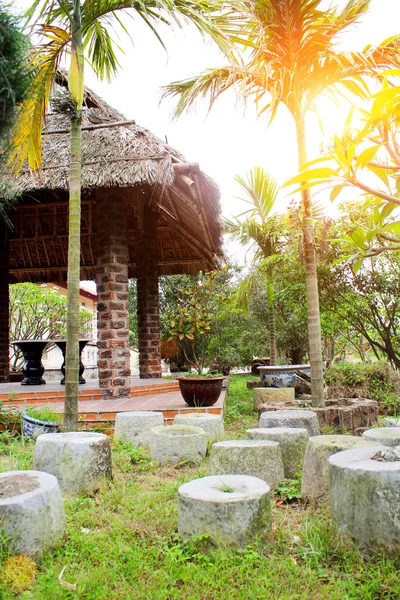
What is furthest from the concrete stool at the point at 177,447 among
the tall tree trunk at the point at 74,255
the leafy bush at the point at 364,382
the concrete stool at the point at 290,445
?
the leafy bush at the point at 364,382

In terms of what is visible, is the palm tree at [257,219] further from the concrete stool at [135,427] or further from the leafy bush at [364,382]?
the concrete stool at [135,427]

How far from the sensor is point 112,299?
6719 millimetres

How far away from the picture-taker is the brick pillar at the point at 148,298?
958 cm

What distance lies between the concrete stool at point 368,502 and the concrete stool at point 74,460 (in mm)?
1721

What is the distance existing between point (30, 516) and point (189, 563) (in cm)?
80

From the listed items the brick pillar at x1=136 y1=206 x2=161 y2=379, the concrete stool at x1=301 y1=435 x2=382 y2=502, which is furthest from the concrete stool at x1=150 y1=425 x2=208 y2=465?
the brick pillar at x1=136 y1=206 x2=161 y2=379

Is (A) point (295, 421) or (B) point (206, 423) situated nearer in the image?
(A) point (295, 421)

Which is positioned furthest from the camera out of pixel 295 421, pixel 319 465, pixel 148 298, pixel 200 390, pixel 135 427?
pixel 148 298

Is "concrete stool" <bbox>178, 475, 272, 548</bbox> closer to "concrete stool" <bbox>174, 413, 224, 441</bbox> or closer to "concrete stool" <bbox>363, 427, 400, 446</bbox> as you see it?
"concrete stool" <bbox>363, 427, 400, 446</bbox>

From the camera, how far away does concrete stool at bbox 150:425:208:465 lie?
409 centimetres

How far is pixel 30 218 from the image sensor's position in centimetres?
1017

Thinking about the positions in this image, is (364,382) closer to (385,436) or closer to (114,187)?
(385,436)

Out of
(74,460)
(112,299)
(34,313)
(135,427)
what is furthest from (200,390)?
(34,313)

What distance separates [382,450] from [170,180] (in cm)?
445
